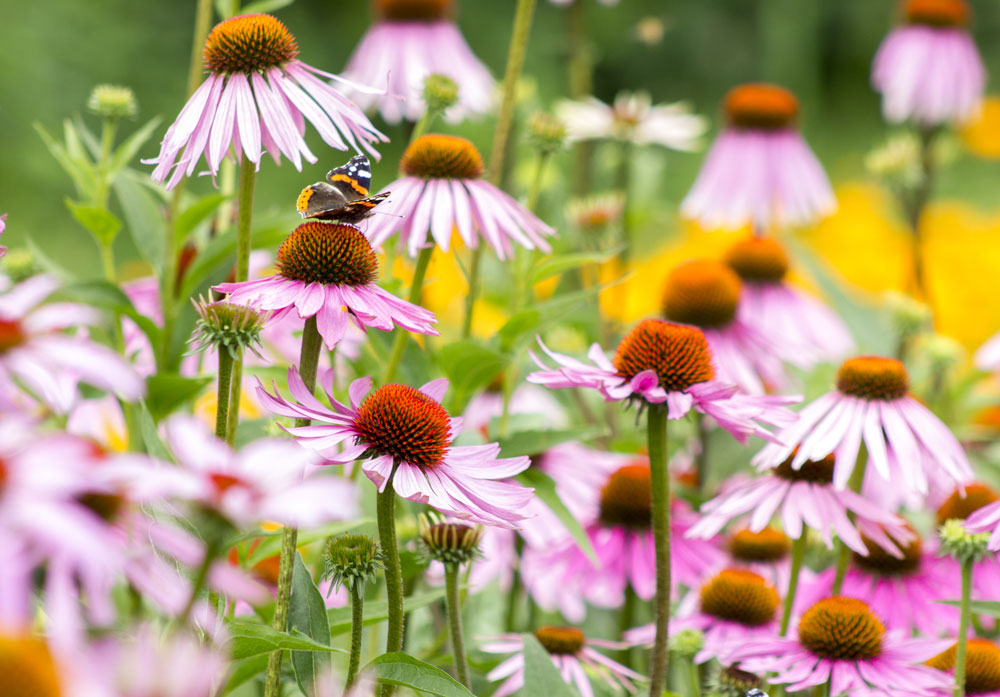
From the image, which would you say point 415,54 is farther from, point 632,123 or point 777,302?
point 777,302

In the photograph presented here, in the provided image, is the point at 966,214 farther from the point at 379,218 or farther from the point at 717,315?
the point at 379,218

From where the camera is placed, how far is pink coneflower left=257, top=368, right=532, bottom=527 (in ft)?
2.27

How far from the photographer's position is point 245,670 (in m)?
0.77

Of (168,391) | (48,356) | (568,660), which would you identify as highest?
(48,356)

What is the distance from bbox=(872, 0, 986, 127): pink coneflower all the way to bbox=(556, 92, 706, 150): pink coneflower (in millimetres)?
464

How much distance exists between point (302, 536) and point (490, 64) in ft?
14.7

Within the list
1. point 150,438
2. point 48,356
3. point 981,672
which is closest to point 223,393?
point 150,438

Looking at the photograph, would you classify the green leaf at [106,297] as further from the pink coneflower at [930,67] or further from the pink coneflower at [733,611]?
the pink coneflower at [930,67]

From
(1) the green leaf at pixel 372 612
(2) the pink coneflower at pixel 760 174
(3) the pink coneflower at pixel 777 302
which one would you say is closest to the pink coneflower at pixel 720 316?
(3) the pink coneflower at pixel 777 302

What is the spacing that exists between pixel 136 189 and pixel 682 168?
402cm

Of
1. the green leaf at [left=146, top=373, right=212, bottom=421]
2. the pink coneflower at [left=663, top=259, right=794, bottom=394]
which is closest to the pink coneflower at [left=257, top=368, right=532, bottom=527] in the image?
the green leaf at [left=146, top=373, right=212, bottom=421]

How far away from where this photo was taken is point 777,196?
192 cm

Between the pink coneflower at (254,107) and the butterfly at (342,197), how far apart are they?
0.02m

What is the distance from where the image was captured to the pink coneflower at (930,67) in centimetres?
209
